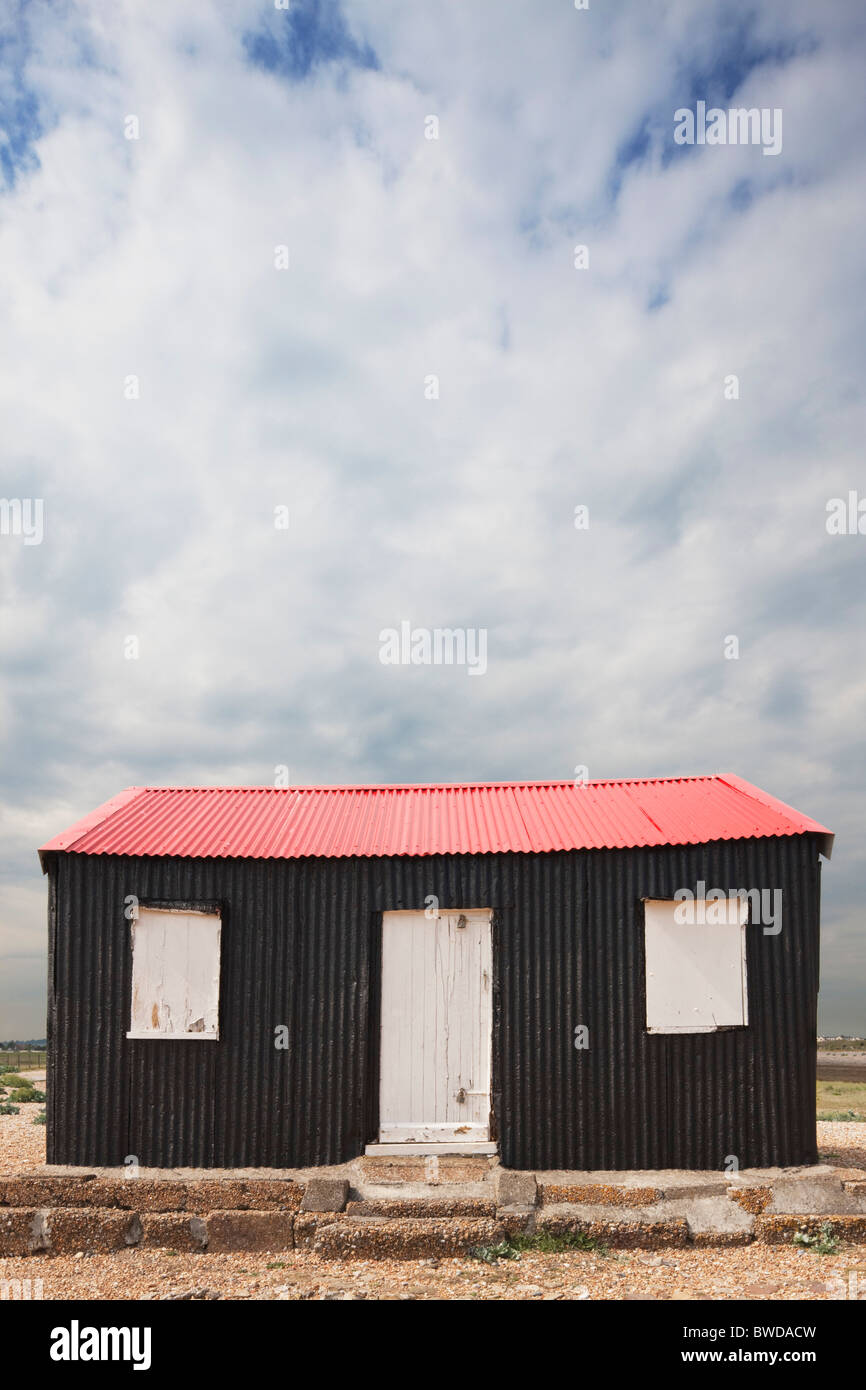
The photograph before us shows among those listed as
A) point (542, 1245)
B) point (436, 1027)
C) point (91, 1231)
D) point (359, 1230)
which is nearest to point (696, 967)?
point (436, 1027)

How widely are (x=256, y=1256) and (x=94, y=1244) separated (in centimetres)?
184

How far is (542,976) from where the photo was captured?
1184 centimetres

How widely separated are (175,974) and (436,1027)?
3.28m

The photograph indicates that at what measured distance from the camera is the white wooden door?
11.8 metres

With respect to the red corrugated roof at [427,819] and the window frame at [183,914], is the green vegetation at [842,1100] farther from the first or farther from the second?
the window frame at [183,914]

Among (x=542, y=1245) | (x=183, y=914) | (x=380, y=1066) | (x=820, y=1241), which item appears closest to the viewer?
(x=542, y=1245)

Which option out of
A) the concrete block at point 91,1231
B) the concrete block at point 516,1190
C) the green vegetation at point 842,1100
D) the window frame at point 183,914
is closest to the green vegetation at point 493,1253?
the concrete block at point 516,1190

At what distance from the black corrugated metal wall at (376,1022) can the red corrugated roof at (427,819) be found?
213 millimetres

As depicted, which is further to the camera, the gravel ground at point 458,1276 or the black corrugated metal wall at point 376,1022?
the black corrugated metal wall at point 376,1022

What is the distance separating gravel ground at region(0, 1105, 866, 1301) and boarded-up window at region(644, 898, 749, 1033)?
2447 mm

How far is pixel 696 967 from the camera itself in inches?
463

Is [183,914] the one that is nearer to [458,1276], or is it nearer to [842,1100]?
[458,1276]

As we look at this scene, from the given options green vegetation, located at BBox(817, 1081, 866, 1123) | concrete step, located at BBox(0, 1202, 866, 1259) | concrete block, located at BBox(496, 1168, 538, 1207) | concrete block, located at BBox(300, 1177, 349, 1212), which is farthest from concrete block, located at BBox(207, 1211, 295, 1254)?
green vegetation, located at BBox(817, 1081, 866, 1123)

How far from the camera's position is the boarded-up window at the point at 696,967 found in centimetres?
1167
